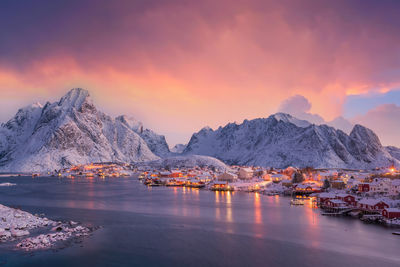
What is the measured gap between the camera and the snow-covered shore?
29.2 meters

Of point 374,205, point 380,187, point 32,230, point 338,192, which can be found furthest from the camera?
point 338,192

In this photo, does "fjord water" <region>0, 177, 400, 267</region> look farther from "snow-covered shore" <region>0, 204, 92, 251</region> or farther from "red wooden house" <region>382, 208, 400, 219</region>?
"red wooden house" <region>382, 208, 400, 219</region>

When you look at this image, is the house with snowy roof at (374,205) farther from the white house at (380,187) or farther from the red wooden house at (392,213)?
the white house at (380,187)

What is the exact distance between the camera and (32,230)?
34.0 meters

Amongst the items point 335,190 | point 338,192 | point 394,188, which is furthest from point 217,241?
point 335,190

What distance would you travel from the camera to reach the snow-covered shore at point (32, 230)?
29172 mm

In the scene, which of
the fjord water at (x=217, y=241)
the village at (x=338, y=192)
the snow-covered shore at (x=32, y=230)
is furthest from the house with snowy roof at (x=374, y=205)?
the snow-covered shore at (x=32, y=230)

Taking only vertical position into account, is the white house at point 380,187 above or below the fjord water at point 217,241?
above

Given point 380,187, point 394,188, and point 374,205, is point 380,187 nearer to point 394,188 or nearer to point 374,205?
point 394,188

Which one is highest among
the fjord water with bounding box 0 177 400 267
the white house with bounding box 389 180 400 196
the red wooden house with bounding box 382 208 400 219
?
the white house with bounding box 389 180 400 196

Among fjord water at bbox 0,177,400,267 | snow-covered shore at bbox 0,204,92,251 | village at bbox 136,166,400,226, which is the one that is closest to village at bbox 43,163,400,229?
village at bbox 136,166,400,226

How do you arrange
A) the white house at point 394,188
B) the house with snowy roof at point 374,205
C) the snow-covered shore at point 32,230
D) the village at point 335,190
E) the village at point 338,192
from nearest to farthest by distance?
the snow-covered shore at point 32,230 < the house with snowy roof at point 374,205 < the village at point 338,192 < the village at point 335,190 < the white house at point 394,188

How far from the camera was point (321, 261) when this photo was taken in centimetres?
2672

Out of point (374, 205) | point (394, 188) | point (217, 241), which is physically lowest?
point (217, 241)
